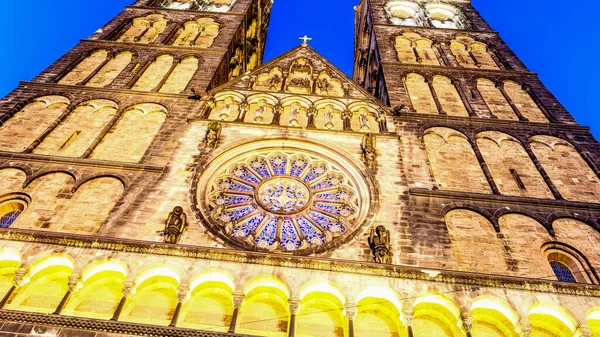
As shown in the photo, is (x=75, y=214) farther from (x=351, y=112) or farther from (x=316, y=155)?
(x=351, y=112)

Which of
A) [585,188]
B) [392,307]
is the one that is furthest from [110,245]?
[585,188]

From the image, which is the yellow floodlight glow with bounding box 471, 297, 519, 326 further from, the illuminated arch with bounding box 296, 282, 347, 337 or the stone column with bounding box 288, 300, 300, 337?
the stone column with bounding box 288, 300, 300, 337

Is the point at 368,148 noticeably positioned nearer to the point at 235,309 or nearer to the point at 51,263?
the point at 235,309

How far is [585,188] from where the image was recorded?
12320 mm

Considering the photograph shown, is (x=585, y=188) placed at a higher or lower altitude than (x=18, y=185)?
higher

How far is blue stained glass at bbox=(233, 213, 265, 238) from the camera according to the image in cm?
1070

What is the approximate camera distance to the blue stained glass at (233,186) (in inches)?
472

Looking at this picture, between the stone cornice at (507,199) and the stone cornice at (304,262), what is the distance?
3.08 m

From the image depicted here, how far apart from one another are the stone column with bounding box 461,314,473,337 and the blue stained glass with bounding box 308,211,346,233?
358 cm

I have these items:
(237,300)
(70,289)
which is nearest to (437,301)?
(237,300)

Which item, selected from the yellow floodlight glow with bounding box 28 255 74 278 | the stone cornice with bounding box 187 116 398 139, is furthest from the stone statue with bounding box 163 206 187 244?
the stone cornice with bounding box 187 116 398 139

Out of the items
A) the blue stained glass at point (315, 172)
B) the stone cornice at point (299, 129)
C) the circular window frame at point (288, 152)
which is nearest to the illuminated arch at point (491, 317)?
the circular window frame at point (288, 152)

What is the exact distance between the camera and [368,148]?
42.1 ft

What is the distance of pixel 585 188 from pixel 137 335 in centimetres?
1143
